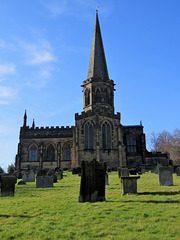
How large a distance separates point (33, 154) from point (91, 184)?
1606 inches

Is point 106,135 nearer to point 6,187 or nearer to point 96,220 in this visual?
point 6,187

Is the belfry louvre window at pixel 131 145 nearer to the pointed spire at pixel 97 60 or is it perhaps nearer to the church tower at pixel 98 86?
the church tower at pixel 98 86

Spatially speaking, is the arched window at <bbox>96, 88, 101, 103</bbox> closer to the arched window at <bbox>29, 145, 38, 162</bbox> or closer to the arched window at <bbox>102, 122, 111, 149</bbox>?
the arched window at <bbox>102, 122, 111, 149</bbox>

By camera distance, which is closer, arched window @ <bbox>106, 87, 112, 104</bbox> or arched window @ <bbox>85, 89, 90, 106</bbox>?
arched window @ <bbox>106, 87, 112, 104</bbox>

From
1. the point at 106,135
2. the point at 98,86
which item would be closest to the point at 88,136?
the point at 106,135

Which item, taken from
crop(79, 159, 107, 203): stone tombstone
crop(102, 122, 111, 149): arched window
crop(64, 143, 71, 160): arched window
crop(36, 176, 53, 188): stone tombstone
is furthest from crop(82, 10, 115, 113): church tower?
crop(79, 159, 107, 203): stone tombstone

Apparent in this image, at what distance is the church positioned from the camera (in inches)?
1532

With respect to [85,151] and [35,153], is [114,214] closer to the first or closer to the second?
[85,151]

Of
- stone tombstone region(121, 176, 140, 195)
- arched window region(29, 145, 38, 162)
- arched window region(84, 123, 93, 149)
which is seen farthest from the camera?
arched window region(29, 145, 38, 162)

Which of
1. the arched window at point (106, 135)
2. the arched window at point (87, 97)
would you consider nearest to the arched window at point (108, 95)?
the arched window at point (87, 97)

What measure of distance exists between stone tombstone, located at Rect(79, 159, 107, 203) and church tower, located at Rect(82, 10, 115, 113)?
3534 centimetres

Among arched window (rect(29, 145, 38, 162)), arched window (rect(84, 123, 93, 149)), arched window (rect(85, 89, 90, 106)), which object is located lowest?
arched window (rect(29, 145, 38, 162))

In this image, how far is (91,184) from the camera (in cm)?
841

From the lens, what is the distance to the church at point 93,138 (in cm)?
3891
